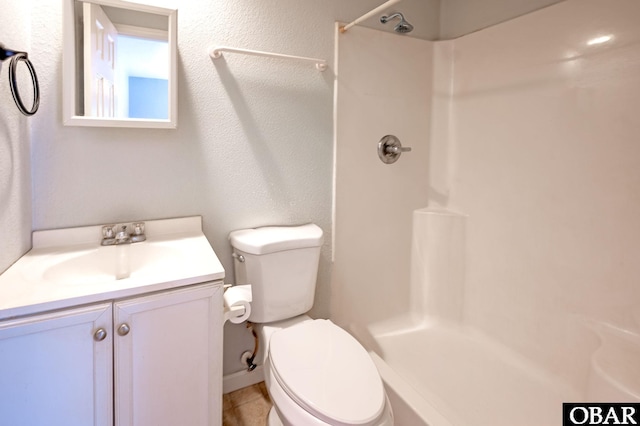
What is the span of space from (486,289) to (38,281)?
2.00 metres

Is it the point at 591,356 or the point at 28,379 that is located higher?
the point at 28,379

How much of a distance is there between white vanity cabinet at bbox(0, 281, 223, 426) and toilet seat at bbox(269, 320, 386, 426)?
0.81 ft

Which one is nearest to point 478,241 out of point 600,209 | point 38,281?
point 600,209

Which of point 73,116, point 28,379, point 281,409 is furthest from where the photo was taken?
point 73,116

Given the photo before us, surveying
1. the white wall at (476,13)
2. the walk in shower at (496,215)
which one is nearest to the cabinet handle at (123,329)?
the walk in shower at (496,215)

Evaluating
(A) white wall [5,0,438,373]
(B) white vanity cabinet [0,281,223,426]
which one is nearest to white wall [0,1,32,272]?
(A) white wall [5,0,438,373]

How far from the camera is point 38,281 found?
3.18 ft

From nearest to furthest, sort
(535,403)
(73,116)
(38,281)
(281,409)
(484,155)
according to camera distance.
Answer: (38,281) < (281,409) < (73,116) < (535,403) < (484,155)

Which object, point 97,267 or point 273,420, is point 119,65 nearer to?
point 97,267

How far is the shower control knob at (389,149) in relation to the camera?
6.26ft

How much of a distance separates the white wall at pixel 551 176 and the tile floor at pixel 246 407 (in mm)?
1245

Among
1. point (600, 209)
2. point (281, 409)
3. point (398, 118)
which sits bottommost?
point (281, 409)

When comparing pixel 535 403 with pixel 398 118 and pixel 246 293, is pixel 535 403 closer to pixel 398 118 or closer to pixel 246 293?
pixel 246 293

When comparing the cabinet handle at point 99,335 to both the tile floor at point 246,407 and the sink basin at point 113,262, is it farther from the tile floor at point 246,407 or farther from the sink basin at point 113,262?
the tile floor at point 246,407
